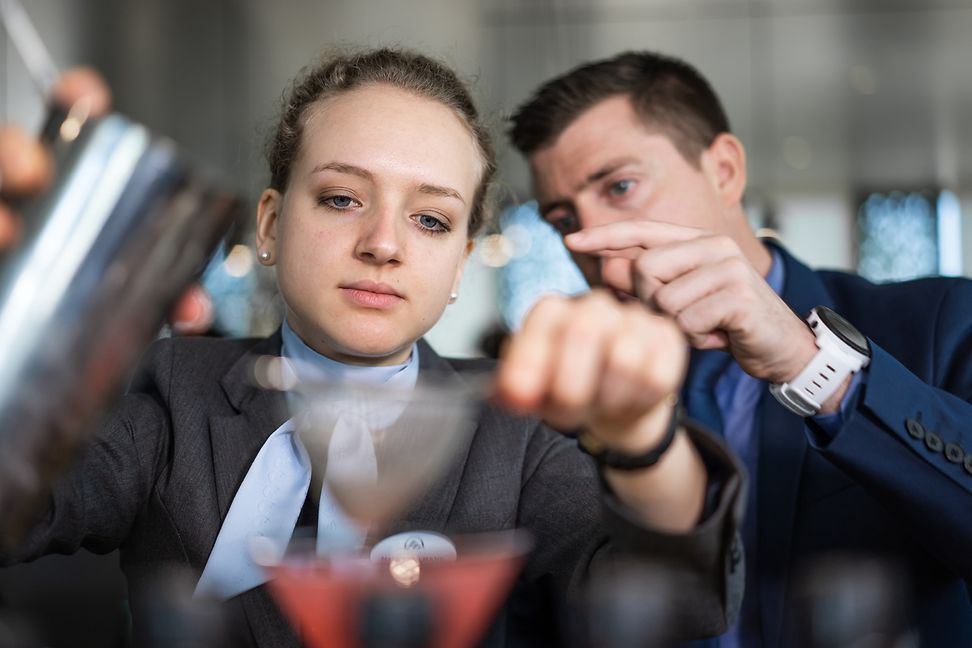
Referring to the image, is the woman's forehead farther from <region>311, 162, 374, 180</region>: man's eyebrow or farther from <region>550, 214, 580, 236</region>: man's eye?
<region>550, 214, 580, 236</region>: man's eye

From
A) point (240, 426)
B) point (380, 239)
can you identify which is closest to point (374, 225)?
point (380, 239)

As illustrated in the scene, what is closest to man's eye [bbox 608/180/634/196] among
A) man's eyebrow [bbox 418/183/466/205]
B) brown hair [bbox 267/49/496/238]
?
brown hair [bbox 267/49/496/238]

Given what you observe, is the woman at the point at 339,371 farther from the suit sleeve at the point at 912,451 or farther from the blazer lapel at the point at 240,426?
the suit sleeve at the point at 912,451

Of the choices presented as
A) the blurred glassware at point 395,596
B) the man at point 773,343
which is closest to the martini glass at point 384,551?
the blurred glassware at point 395,596

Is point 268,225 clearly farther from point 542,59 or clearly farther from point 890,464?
point 542,59

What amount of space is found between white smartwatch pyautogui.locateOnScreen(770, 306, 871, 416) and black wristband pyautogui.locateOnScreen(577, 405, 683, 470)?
29 cm

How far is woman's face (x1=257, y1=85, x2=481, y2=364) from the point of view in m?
1.13

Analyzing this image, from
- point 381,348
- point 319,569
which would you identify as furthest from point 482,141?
point 319,569

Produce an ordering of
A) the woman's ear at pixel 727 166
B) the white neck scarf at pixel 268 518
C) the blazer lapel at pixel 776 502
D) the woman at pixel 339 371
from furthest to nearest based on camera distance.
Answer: the woman's ear at pixel 727 166 → the blazer lapel at pixel 776 502 → the woman at pixel 339 371 → the white neck scarf at pixel 268 518

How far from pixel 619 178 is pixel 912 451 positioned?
0.72m

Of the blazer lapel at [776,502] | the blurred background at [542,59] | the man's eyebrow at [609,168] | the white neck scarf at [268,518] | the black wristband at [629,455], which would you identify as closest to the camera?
the black wristband at [629,455]

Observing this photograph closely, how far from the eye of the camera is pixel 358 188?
1160mm

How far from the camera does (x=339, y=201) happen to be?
3.88ft

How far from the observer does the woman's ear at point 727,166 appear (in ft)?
5.85
